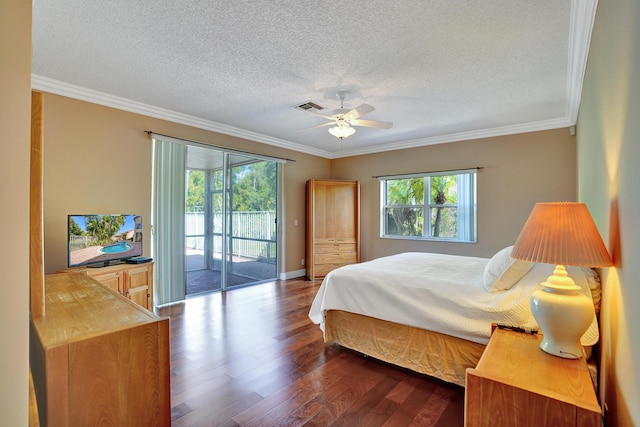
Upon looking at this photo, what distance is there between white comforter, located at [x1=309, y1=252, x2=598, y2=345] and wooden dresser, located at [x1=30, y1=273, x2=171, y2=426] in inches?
65.8

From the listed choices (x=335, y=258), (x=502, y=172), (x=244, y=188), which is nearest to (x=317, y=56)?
(x=244, y=188)

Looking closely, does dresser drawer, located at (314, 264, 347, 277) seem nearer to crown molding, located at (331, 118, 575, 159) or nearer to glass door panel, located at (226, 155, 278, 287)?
glass door panel, located at (226, 155, 278, 287)

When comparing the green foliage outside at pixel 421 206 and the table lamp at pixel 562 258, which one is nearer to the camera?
the table lamp at pixel 562 258

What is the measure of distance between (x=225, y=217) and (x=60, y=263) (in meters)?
2.05

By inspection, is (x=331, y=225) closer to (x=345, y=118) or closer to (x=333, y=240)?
(x=333, y=240)

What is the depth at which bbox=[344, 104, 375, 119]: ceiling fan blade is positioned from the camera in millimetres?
2876

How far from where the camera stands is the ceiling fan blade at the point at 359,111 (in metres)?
2.88

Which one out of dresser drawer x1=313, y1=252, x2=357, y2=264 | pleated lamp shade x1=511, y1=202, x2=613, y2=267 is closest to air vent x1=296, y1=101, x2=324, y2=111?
pleated lamp shade x1=511, y1=202, x2=613, y2=267

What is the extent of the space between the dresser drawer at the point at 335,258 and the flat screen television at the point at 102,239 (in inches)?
119

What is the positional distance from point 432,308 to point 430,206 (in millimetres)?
3375

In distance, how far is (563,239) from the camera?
1281mm

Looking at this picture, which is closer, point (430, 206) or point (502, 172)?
point (502, 172)

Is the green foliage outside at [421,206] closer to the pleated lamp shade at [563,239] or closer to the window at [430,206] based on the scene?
the window at [430,206]

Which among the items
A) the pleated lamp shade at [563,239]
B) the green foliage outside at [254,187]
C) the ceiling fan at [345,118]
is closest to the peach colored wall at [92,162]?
the green foliage outside at [254,187]
